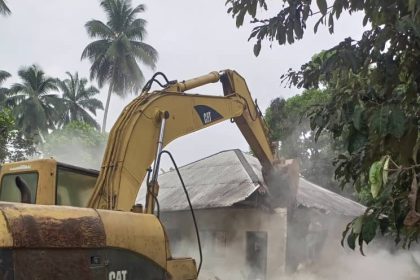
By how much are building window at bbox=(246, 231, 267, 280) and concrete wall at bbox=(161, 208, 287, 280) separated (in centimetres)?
5

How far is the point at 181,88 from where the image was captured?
7.86 meters

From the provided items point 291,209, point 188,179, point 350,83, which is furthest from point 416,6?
point 188,179

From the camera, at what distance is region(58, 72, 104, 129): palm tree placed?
4747 centimetres

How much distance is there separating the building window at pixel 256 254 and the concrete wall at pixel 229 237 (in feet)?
0.16

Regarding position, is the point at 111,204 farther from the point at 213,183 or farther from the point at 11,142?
the point at 11,142

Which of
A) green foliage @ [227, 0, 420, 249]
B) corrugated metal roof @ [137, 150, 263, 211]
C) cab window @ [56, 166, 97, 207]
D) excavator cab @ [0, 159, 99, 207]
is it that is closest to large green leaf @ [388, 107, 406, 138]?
green foliage @ [227, 0, 420, 249]

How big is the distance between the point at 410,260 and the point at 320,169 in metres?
9.34

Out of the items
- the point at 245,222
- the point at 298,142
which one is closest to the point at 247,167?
the point at 245,222

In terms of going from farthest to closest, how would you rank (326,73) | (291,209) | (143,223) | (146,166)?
(291,209), (146,166), (143,223), (326,73)

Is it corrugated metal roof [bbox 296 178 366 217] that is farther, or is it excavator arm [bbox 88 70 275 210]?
corrugated metal roof [bbox 296 178 366 217]

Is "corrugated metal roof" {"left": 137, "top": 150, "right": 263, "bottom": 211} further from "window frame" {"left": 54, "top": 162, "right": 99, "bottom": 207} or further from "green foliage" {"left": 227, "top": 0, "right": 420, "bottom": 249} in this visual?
"green foliage" {"left": 227, "top": 0, "right": 420, "bottom": 249}

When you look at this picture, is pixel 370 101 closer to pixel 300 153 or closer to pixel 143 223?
pixel 143 223

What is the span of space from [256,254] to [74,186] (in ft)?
28.7

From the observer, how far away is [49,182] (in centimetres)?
578
